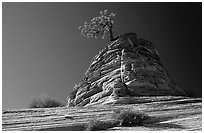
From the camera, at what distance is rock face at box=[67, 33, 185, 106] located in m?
20.1

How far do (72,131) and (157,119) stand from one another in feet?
8.60

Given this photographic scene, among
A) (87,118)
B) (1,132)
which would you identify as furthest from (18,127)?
(87,118)

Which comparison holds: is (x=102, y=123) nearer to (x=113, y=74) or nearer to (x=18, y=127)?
(x=18, y=127)

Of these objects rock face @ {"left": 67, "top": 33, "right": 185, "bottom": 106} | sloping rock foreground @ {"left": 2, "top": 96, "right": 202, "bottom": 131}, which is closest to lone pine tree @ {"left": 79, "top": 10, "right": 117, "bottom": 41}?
rock face @ {"left": 67, "top": 33, "right": 185, "bottom": 106}

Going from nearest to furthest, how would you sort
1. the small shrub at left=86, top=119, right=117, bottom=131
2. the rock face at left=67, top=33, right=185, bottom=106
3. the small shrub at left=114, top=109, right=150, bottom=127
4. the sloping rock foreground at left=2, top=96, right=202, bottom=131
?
the small shrub at left=86, top=119, right=117, bottom=131, the sloping rock foreground at left=2, top=96, right=202, bottom=131, the small shrub at left=114, top=109, right=150, bottom=127, the rock face at left=67, top=33, right=185, bottom=106

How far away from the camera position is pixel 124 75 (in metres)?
22.0

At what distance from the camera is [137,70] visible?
22.4 meters

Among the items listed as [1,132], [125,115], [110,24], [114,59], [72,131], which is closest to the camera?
[1,132]

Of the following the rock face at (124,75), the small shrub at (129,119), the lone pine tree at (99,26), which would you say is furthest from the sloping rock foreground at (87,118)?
the lone pine tree at (99,26)

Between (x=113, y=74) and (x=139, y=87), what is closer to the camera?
(x=139, y=87)

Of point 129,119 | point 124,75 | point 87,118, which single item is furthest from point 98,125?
point 124,75

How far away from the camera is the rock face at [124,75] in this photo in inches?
790

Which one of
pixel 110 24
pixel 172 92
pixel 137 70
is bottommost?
pixel 172 92

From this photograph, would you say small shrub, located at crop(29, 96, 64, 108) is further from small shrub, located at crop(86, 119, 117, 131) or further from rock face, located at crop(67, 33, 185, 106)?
small shrub, located at crop(86, 119, 117, 131)
